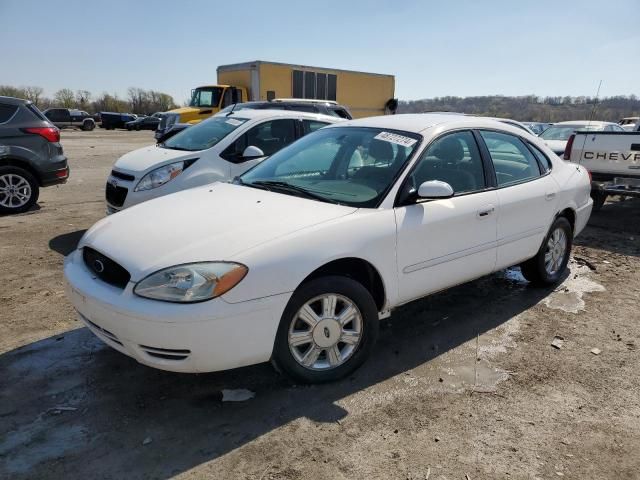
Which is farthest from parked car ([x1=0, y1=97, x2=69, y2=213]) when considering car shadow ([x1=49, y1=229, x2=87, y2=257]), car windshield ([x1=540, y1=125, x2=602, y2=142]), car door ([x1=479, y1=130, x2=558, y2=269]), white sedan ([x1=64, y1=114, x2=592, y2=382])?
car windshield ([x1=540, y1=125, x2=602, y2=142])

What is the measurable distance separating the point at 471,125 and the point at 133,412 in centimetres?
326

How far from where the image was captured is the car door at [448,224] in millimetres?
3525

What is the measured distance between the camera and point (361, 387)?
326 centimetres

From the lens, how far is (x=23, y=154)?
7996 millimetres

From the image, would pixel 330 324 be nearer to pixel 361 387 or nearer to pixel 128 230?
pixel 361 387

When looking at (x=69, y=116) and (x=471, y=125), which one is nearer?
(x=471, y=125)

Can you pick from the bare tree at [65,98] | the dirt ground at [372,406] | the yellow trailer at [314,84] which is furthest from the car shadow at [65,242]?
the bare tree at [65,98]

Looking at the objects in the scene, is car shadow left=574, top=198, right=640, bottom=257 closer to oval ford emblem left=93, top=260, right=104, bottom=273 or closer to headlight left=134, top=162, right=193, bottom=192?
headlight left=134, top=162, right=193, bottom=192

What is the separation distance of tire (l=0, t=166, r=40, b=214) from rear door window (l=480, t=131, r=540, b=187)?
711cm

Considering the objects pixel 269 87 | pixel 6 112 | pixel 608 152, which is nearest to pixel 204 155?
pixel 6 112

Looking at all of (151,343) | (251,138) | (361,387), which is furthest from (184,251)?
(251,138)

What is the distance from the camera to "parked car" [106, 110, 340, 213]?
634 centimetres

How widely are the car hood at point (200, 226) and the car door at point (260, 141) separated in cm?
294

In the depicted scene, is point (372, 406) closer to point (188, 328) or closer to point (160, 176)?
point (188, 328)
